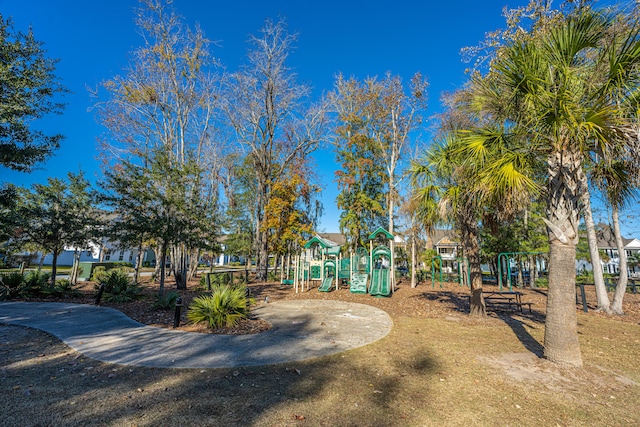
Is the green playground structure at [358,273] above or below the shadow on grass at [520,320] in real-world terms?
above

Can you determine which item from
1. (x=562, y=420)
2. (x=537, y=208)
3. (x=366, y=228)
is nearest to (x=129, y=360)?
(x=562, y=420)

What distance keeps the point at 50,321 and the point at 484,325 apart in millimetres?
12392

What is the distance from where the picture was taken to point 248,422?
3.19 meters

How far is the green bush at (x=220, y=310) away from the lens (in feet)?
24.5

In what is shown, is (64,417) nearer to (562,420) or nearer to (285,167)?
(562,420)

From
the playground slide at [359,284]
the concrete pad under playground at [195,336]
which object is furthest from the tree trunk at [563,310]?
the playground slide at [359,284]

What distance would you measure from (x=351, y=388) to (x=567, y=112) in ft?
18.3

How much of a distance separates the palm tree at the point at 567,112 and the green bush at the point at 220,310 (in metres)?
7.00

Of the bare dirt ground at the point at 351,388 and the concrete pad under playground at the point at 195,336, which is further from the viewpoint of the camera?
the concrete pad under playground at the point at 195,336

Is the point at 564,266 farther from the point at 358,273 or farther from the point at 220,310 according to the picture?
the point at 358,273

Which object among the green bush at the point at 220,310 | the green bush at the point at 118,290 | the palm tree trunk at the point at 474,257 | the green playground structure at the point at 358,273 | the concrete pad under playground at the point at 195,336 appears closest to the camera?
the concrete pad under playground at the point at 195,336

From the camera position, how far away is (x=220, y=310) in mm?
7547

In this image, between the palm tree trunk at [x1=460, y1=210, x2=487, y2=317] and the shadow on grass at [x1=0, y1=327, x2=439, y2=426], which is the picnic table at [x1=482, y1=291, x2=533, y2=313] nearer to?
the palm tree trunk at [x1=460, y1=210, x2=487, y2=317]

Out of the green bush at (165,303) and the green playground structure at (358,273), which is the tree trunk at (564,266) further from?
the green bush at (165,303)
